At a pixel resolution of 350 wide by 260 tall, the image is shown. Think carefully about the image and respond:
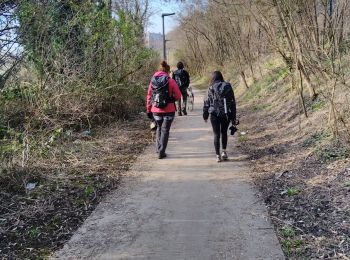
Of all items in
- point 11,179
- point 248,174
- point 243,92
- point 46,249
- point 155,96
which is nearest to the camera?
point 46,249

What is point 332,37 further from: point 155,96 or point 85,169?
point 85,169

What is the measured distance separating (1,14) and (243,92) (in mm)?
15032

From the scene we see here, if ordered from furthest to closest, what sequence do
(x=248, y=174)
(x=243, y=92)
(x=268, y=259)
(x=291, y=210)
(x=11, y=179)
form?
1. (x=243, y=92)
2. (x=248, y=174)
3. (x=11, y=179)
4. (x=291, y=210)
5. (x=268, y=259)

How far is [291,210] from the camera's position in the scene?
18.2ft

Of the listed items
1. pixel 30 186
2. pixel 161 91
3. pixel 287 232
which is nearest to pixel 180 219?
pixel 287 232

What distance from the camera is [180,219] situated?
17.6 feet

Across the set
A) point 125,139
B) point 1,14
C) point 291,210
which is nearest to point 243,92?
point 125,139

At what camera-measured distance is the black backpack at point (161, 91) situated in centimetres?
866

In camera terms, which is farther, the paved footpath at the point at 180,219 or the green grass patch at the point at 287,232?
the green grass patch at the point at 287,232

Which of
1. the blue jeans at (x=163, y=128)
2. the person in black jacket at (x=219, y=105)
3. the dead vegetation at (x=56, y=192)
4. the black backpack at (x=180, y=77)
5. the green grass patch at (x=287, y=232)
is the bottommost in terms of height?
the green grass patch at (x=287, y=232)

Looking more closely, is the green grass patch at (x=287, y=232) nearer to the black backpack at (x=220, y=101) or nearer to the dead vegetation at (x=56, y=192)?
the dead vegetation at (x=56, y=192)

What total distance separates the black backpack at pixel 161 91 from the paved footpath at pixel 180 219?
128cm

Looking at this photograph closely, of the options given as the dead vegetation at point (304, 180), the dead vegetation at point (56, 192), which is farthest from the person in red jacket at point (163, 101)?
the dead vegetation at point (304, 180)

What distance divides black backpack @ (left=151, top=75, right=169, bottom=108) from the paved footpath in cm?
128
